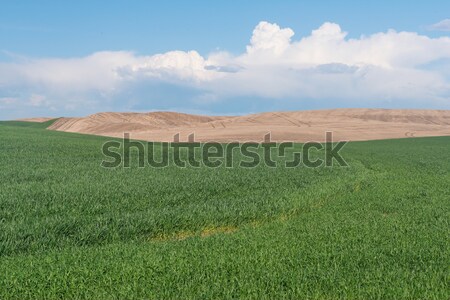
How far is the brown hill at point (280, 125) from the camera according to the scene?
70.6 m

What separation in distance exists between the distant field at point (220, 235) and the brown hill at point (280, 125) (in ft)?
145

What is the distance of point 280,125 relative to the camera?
280 feet

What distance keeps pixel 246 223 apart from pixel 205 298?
7162 mm

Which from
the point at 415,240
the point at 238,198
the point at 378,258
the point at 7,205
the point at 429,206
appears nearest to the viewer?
the point at 378,258

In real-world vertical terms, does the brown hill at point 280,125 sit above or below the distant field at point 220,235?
above

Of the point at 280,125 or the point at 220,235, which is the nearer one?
the point at 220,235

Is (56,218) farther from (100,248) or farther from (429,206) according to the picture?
(429,206)

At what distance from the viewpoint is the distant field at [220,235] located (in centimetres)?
831

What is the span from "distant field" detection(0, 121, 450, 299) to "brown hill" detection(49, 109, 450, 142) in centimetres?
4410

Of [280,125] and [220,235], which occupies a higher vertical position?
[280,125]

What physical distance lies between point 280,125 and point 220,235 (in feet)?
243

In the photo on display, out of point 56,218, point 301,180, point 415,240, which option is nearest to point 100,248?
point 56,218

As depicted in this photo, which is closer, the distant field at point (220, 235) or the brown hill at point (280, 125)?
the distant field at point (220, 235)

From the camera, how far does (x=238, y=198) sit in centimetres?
1738
